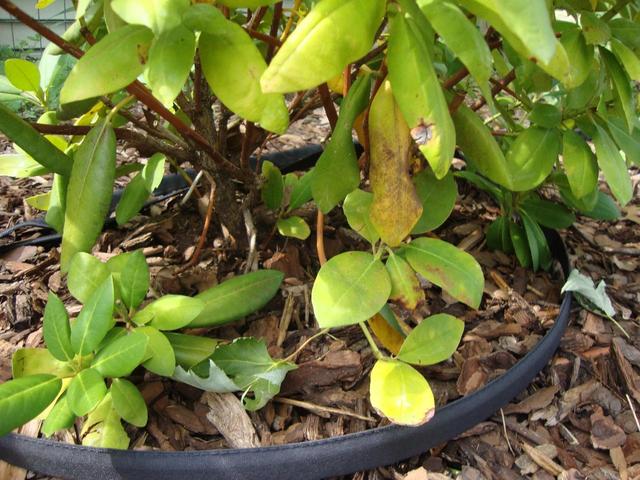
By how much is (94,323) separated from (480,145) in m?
0.58

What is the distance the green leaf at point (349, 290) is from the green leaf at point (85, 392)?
0.97 feet

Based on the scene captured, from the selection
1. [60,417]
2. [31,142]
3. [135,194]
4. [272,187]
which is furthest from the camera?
[272,187]

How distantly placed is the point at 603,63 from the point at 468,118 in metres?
0.31

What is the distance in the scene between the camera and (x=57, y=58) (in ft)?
3.59

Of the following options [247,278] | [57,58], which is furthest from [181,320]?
[57,58]

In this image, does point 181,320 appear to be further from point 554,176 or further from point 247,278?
point 554,176

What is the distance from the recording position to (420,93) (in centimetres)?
62

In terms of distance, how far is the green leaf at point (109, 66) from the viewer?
67cm

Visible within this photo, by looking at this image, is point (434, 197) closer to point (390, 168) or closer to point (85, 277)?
point (390, 168)

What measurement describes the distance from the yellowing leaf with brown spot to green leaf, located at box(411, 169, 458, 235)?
14 centimetres

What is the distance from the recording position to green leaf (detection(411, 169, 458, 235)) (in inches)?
35.9

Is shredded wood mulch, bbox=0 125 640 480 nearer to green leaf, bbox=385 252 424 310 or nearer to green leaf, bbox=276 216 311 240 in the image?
green leaf, bbox=276 216 311 240

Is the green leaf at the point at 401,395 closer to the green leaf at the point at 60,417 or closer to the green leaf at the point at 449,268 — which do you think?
the green leaf at the point at 449,268

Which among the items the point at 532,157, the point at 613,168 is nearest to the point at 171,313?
the point at 532,157
